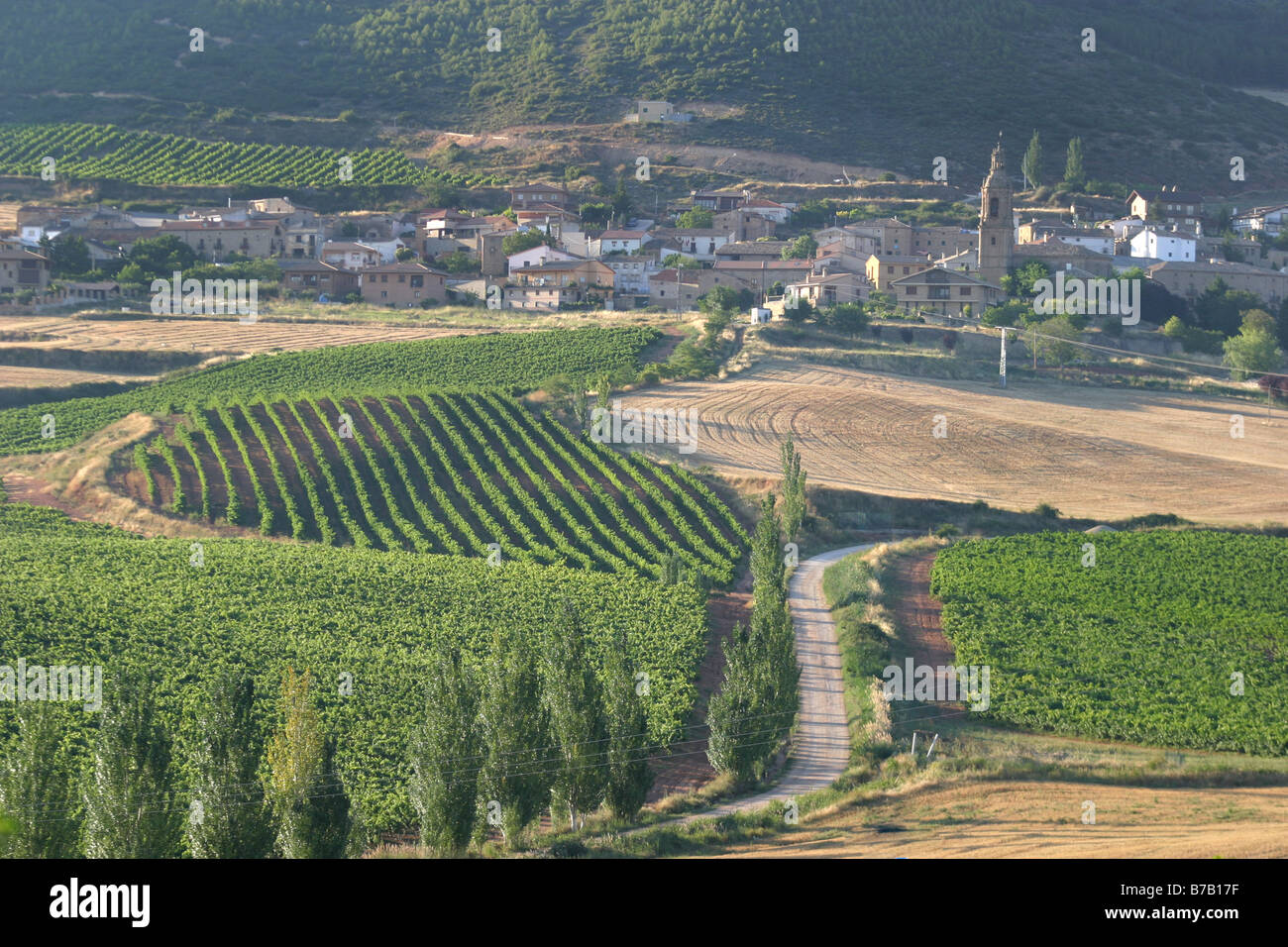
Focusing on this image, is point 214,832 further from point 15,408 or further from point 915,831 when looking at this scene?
point 15,408

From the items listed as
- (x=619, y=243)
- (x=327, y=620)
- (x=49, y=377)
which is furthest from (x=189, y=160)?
(x=327, y=620)

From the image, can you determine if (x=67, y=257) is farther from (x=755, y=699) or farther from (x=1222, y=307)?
(x=755, y=699)

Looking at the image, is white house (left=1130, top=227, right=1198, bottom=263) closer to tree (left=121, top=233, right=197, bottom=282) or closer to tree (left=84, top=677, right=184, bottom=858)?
tree (left=121, top=233, right=197, bottom=282)

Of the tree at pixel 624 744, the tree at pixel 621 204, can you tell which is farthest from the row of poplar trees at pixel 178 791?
the tree at pixel 621 204

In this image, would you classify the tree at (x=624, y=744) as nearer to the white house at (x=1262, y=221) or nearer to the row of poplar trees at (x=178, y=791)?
the row of poplar trees at (x=178, y=791)

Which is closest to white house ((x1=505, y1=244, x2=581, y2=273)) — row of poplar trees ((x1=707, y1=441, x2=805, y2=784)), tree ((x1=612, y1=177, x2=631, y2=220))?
tree ((x1=612, y1=177, x2=631, y2=220))

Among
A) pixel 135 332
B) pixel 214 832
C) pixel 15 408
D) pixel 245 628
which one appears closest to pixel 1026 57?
pixel 135 332
